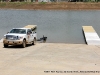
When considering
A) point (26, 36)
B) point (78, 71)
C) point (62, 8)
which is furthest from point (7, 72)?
point (62, 8)

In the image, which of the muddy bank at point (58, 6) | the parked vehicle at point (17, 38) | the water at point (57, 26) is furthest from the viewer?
the muddy bank at point (58, 6)

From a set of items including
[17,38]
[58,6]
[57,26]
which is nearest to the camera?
[17,38]

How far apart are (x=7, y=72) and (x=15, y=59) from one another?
13.1 feet

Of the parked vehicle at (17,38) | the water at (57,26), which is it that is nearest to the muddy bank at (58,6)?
the water at (57,26)

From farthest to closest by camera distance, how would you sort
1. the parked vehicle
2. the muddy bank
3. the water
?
the muddy bank, the water, the parked vehicle

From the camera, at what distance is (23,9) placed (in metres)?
118

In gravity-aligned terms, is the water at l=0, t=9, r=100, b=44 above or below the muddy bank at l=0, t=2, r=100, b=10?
above

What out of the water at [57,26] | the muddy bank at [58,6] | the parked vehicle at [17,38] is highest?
the parked vehicle at [17,38]

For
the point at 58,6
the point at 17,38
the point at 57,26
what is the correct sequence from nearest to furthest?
the point at 17,38 → the point at 57,26 → the point at 58,6

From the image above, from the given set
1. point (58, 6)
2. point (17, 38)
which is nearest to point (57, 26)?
point (17, 38)

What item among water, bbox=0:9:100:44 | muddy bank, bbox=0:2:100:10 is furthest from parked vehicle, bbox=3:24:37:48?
muddy bank, bbox=0:2:100:10

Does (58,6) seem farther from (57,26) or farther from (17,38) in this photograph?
(17,38)

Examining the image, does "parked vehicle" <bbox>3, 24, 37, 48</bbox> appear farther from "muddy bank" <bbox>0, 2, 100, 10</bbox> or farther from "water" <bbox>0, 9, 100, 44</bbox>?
"muddy bank" <bbox>0, 2, 100, 10</bbox>

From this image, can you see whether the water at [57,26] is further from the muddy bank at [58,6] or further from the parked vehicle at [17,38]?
the muddy bank at [58,6]
